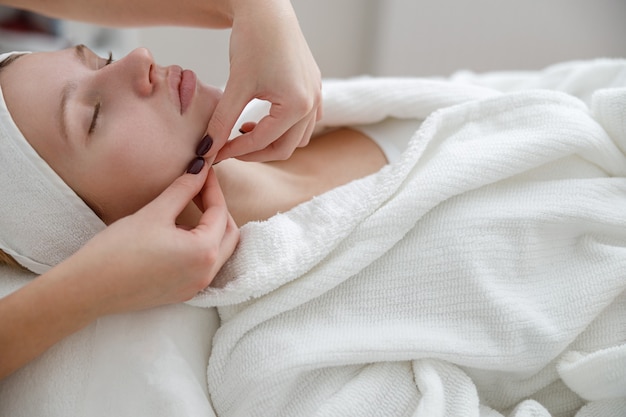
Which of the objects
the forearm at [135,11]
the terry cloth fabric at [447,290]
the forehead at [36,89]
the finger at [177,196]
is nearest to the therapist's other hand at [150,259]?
the finger at [177,196]

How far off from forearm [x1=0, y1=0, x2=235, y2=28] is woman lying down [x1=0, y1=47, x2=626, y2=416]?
6.8 inches

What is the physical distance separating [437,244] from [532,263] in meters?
0.15

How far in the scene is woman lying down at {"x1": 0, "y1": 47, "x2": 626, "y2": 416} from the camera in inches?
33.4

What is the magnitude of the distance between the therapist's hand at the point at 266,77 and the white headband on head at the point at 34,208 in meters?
0.24

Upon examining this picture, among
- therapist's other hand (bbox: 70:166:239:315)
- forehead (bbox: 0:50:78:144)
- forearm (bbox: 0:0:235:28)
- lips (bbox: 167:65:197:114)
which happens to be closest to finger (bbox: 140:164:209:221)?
therapist's other hand (bbox: 70:166:239:315)

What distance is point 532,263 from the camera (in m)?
0.92

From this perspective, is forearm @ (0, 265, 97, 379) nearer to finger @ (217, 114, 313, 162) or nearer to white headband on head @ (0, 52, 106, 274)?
white headband on head @ (0, 52, 106, 274)

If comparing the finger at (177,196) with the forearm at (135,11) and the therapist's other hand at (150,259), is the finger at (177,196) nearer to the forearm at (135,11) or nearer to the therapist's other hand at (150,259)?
the therapist's other hand at (150,259)

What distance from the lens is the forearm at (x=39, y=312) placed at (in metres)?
0.74

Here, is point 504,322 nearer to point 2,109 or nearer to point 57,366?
point 57,366

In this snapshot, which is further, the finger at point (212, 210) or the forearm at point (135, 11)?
the forearm at point (135, 11)

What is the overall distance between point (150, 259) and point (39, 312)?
0.15m

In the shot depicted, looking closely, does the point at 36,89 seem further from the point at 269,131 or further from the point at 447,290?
the point at 447,290

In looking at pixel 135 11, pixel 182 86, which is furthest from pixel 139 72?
pixel 135 11
